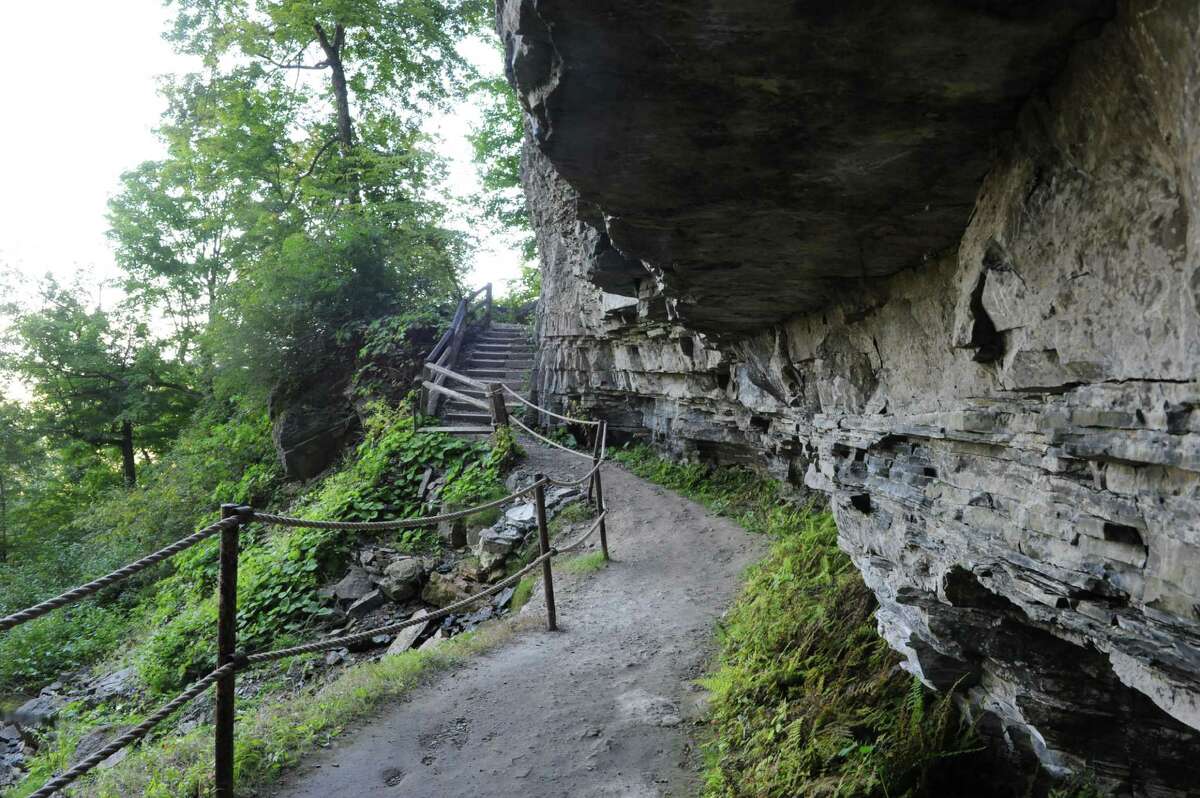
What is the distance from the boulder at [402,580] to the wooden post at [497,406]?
318cm

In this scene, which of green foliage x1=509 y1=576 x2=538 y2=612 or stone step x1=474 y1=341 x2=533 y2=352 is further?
stone step x1=474 y1=341 x2=533 y2=352

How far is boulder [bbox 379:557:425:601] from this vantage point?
27.0 ft

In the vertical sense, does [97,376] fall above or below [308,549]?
above

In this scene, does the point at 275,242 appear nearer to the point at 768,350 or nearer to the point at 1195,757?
the point at 768,350

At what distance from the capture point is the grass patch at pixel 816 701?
3.41 metres

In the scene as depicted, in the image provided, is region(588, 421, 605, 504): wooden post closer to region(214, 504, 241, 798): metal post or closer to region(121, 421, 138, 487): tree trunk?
region(214, 504, 241, 798): metal post

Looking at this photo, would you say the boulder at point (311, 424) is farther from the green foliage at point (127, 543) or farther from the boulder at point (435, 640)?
the boulder at point (435, 640)

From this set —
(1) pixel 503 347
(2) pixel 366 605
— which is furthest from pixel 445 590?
(1) pixel 503 347

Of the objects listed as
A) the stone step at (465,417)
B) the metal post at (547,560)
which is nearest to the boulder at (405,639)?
the metal post at (547,560)

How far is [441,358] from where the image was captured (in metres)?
14.5

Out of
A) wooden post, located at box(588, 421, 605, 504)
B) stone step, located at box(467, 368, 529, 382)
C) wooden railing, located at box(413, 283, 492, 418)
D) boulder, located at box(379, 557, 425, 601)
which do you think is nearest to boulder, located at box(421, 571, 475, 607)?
boulder, located at box(379, 557, 425, 601)

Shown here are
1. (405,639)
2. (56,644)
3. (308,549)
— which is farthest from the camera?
(56,644)

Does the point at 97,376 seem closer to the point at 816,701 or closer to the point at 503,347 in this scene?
the point at 503,347

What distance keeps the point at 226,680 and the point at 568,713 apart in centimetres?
214
